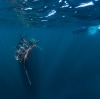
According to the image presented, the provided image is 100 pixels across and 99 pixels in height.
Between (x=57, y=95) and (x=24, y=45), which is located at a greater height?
(x=24, y=45)

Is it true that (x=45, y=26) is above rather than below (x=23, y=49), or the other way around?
below

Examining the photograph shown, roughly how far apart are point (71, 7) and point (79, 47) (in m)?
66.0

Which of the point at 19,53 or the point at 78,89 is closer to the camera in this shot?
the point at 19,53

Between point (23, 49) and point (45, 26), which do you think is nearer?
point (23, 49)

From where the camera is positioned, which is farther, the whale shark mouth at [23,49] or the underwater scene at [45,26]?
the underwater scene at [45,26]

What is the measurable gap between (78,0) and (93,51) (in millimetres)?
75890

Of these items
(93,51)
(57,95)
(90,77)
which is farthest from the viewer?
(93,51)

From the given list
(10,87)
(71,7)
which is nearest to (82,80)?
(10,87)

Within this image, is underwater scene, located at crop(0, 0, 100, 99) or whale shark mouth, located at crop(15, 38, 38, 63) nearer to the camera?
whale shark mouth, located at crop(15, 38, 38, 63)

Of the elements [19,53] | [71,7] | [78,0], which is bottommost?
[19,53]

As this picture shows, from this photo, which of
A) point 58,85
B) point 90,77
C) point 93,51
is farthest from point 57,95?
point 93,51

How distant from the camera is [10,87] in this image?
3381 centimetres

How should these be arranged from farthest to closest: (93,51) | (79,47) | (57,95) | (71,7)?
(93,51) < (79,47) < (57,95) < (71,7)

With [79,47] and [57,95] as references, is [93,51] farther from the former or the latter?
[57,95]
